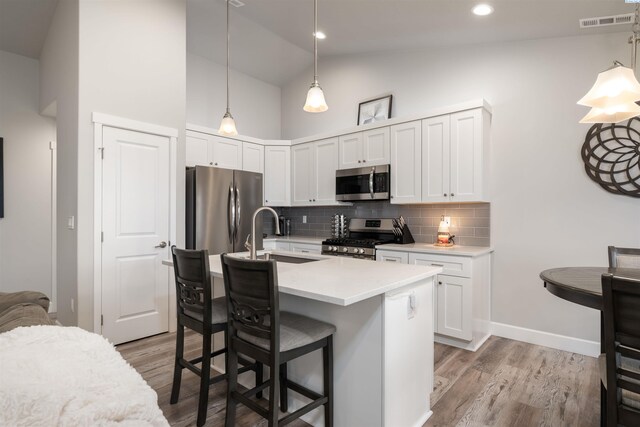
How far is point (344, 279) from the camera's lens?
1.81 m

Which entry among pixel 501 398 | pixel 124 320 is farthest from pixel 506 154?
pixel 124 320

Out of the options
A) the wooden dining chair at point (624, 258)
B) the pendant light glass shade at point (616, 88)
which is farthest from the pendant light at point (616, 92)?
the wooden dining chair at point (624, 258)

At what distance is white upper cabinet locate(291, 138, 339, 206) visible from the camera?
4660mm

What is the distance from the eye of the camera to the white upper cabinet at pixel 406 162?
3768mm

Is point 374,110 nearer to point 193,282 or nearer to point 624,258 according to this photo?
point 624,258

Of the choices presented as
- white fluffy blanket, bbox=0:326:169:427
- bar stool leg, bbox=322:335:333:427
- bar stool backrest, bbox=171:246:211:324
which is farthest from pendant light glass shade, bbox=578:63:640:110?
white fluffy blanket, bbox=0:326:169:427

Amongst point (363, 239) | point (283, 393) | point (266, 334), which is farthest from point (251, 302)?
point (363, 239)

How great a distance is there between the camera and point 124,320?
10.8ft

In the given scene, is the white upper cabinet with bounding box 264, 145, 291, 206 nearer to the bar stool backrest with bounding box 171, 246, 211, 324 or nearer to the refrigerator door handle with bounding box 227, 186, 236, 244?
the refrigerator door handle with bounding box 227, 186, 236, 244

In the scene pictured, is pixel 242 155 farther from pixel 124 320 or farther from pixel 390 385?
pixel 390 385

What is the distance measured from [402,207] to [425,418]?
101 inches

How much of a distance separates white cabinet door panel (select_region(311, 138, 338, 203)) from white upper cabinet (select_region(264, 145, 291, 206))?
1.65 feet

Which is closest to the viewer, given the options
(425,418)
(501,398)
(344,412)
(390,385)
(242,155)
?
(390,385)

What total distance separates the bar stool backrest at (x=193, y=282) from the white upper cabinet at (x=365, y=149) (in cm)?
264
